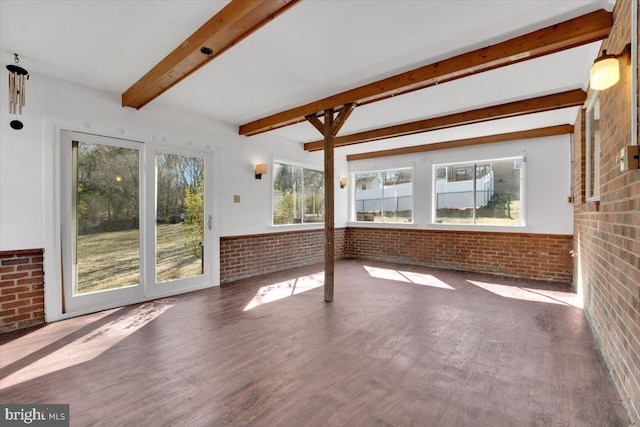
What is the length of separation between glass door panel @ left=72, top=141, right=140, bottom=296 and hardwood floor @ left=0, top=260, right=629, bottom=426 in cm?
52

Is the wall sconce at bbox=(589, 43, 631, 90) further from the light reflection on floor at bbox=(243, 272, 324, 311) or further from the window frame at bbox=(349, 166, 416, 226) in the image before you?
the window frame at bbox=(349, 166, 416, 226)

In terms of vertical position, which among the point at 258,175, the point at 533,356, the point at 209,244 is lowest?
the point at 533,356

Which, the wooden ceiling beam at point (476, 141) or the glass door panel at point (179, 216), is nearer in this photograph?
the glass door panel at point (179, 216)

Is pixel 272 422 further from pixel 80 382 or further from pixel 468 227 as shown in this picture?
pixel 468 227

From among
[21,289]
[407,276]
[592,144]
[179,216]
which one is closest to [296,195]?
[179,216]

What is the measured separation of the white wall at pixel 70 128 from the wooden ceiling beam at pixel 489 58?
1872 millimetres

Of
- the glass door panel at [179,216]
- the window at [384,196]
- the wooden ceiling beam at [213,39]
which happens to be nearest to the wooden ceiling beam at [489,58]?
the wooden ceiling beam at [213,39]

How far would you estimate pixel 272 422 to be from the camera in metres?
1.80

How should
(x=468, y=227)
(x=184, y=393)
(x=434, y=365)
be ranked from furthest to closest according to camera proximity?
(x=468, y=227)
(x=434, y=365)
(x=184, y=393)

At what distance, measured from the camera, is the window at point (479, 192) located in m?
5.90

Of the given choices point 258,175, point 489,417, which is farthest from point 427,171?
point 489,417

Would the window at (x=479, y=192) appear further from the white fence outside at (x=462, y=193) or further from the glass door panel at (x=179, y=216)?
the glass door panel at (x=179, y=216)

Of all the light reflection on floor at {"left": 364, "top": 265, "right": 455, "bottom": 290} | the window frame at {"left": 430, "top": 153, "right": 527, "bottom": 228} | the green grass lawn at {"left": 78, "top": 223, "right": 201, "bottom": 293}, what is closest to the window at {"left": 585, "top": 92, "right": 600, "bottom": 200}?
the window frame at {"left": 430, "top": 153, "right": 527, "bottom": 228}

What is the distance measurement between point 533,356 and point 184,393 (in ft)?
9.23
